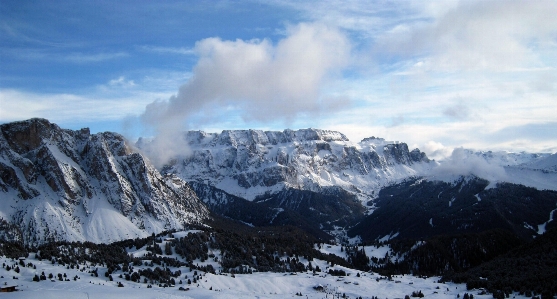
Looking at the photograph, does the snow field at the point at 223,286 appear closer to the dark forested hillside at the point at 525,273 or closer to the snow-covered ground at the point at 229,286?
the snow-covered ground at the point at 229,286

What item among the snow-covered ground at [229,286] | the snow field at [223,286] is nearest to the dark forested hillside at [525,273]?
the snow-covered ground at [229,286]

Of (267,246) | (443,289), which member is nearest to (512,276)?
(443,289)

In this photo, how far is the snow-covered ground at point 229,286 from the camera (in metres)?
80.7

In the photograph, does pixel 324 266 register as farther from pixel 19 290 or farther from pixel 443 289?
pixel 19 290

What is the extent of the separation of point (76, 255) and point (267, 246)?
8037 centimetres

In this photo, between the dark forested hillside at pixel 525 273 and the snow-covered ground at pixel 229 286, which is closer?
the snow-covered ground at pixel 229 286

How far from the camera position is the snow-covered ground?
80.7m

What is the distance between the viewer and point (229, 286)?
110 m

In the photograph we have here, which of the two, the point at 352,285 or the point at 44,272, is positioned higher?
the point at 44,272

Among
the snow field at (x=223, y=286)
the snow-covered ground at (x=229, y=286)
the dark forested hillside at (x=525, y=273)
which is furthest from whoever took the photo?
the dark forested hillside at (x=525, y=273)

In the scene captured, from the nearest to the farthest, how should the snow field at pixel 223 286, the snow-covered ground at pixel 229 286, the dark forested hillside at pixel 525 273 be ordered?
the snow-covered ground at pixel 229 286 → the snow field at pixel 223 286 → the dark forested hillside at pixel 525 273

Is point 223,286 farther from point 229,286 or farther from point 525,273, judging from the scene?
point 525,273

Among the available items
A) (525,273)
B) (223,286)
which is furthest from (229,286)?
(525,273)

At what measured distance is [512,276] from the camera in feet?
390
